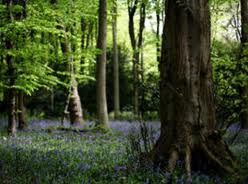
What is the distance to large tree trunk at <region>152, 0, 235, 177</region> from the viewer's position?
249 inches

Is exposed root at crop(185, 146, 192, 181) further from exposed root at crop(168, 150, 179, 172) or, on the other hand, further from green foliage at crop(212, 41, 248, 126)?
green foliage at crop(212, 41, 248, 126)

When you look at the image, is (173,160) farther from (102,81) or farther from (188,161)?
(102,81)

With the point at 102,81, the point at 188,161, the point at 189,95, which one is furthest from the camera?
the point at 102,81

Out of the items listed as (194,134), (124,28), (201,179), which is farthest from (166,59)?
(124,28)

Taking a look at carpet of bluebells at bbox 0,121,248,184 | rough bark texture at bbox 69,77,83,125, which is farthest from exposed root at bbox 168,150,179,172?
rough bark texture at bbox 69,77,83,125

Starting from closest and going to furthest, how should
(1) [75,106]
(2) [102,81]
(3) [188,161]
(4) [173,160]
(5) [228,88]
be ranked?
(3) [188,161] < (4) [173,160] < (5) [228,88] < (2) [102,81] < (1) [75,106]

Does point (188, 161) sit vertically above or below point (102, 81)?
below

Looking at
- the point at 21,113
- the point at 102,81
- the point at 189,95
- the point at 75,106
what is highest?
the point at 102,81

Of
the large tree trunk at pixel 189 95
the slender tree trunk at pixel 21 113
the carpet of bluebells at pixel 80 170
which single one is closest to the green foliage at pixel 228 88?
the carpet of bluebells at pixel 80 170

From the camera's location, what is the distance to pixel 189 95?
6.43m

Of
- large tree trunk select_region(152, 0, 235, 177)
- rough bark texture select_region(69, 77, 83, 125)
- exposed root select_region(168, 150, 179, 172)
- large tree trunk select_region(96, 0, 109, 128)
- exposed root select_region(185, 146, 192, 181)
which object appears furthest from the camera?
rough bark texture select_region(69, 77, 83, 125)

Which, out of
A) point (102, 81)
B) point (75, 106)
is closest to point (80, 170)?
point (102, 81)

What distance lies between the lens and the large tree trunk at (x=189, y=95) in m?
6.33

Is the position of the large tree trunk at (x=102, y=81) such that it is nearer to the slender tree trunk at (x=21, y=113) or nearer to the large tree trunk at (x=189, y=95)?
the slender tree trunk at (x=21, y=113)
